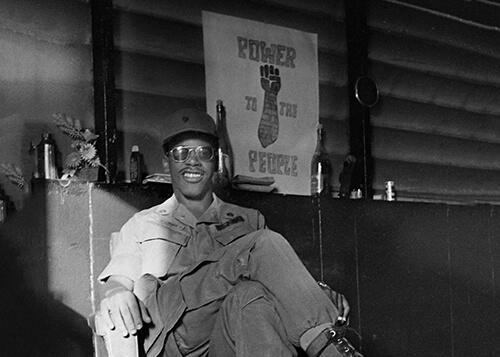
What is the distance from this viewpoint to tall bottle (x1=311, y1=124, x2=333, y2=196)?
4859 millimetres

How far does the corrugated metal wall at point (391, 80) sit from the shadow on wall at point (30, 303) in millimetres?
650

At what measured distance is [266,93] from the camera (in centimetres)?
471

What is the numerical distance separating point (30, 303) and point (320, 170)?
2022 mm

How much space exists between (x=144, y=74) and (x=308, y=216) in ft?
3.45

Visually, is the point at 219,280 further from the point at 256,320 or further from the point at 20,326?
the point at 20,326

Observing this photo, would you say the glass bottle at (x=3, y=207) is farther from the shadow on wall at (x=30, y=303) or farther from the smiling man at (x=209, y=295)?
the smiling man at (x=209, y=295)

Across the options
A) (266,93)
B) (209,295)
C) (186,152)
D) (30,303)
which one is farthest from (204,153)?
(266,93)

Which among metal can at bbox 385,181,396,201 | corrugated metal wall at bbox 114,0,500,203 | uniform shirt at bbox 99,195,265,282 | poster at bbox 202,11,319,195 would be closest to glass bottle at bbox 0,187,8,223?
uniform shirt at bbox 99,195,265,282

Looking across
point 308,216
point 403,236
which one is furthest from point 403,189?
point 308,216

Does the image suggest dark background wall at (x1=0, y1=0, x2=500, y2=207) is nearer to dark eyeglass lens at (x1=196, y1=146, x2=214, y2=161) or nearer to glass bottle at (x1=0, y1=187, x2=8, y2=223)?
glass bottle at (x1=0, y1=187, x2=8, y2=223)

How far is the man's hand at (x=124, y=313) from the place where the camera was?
9.29ft

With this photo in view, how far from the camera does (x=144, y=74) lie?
4141 mm

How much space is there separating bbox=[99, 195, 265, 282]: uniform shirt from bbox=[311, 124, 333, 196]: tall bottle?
111cm

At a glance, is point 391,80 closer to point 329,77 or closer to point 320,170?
point 329,77
